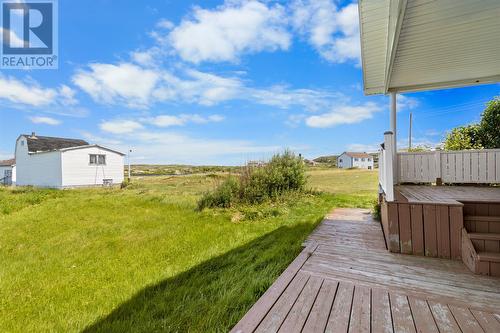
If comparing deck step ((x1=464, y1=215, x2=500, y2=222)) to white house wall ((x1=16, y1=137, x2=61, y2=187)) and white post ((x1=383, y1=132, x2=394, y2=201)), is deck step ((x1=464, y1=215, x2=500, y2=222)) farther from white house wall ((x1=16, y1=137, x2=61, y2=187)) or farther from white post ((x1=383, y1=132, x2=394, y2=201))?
white house wall ((x1=16, y1=137, x2=61, y2=187))

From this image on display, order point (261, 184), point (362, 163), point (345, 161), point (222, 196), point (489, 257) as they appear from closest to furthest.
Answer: point (489, 257) < point (222, 196) < point (261, 184) < point (362, 163) < point (345, 161)

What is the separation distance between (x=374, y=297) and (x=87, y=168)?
22031 millimetres

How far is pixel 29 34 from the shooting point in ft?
24.7

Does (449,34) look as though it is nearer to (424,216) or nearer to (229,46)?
(424,216)

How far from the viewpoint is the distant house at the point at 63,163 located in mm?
17431

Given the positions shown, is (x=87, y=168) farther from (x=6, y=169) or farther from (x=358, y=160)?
(x=358, y=160)

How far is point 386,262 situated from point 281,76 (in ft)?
37.9

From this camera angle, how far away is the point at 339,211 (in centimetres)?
592

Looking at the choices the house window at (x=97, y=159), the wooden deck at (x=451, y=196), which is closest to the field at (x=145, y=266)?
the wooden deck at (x=451, y=196)

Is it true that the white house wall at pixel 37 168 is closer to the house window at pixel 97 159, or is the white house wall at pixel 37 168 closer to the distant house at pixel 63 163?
the distant house at pixel 63 163

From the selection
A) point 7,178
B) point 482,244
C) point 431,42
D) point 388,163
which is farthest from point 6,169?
point 482,244

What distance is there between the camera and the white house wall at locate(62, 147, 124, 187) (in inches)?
685

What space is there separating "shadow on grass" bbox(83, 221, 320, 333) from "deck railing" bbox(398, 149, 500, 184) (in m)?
3.52

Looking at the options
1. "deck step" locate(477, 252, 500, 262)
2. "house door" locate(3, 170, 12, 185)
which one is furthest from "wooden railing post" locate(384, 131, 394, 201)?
"house door" locate(3, 170, 12, 185)
